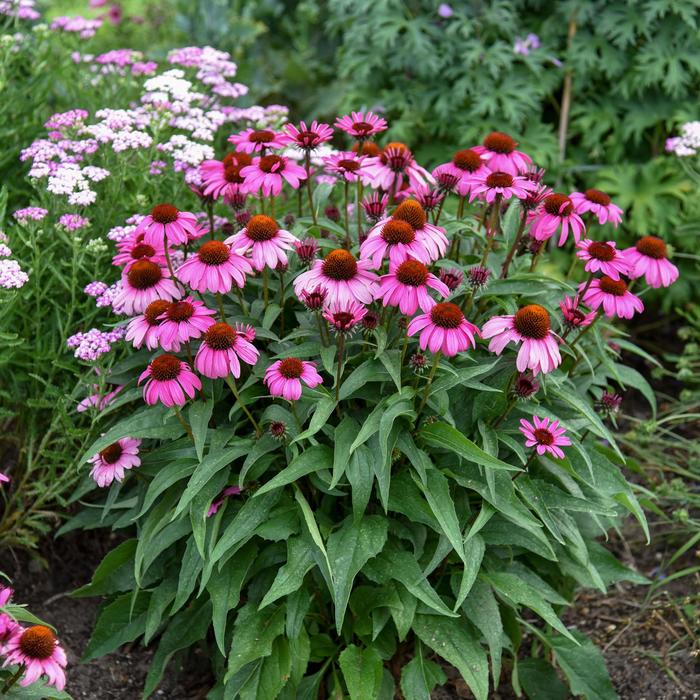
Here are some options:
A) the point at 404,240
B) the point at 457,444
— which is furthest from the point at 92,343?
the point at 457,444

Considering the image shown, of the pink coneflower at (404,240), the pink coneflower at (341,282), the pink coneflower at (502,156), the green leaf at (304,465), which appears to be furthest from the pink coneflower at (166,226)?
the pink coneflower at (502,156)

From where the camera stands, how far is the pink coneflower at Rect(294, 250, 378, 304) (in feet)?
7.28

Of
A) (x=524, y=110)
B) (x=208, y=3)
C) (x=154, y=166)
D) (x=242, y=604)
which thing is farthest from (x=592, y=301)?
(x=208, y=3)

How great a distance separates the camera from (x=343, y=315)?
221 centimetres

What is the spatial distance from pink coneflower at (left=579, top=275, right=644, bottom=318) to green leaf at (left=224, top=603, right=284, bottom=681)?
3.87 feet

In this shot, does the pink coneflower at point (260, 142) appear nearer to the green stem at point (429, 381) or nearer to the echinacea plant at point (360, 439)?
the echinacea plant at point (360, 439)

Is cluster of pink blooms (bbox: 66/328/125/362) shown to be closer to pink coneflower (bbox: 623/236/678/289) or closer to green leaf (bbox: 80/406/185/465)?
green leaf (bbox: 80/406/185/465)

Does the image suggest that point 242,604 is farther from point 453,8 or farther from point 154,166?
point 453,8

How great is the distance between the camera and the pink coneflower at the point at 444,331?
7.09 ft

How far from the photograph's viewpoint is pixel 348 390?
233cm

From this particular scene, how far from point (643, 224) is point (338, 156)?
80.8 inches

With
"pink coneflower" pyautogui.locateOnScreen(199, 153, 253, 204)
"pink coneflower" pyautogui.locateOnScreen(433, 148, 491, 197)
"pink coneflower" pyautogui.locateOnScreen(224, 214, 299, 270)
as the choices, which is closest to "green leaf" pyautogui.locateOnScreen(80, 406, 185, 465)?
"pink coneflower" pyautogui.locateOnScreen(224, 214, 299, 270)

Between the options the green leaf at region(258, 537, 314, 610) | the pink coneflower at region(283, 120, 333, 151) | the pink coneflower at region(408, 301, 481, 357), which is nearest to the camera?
the pink coneflower at region(408, 301, 481, 357)

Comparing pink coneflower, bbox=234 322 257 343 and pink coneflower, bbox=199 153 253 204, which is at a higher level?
pink coneflower, bbox=199 153 253 204
